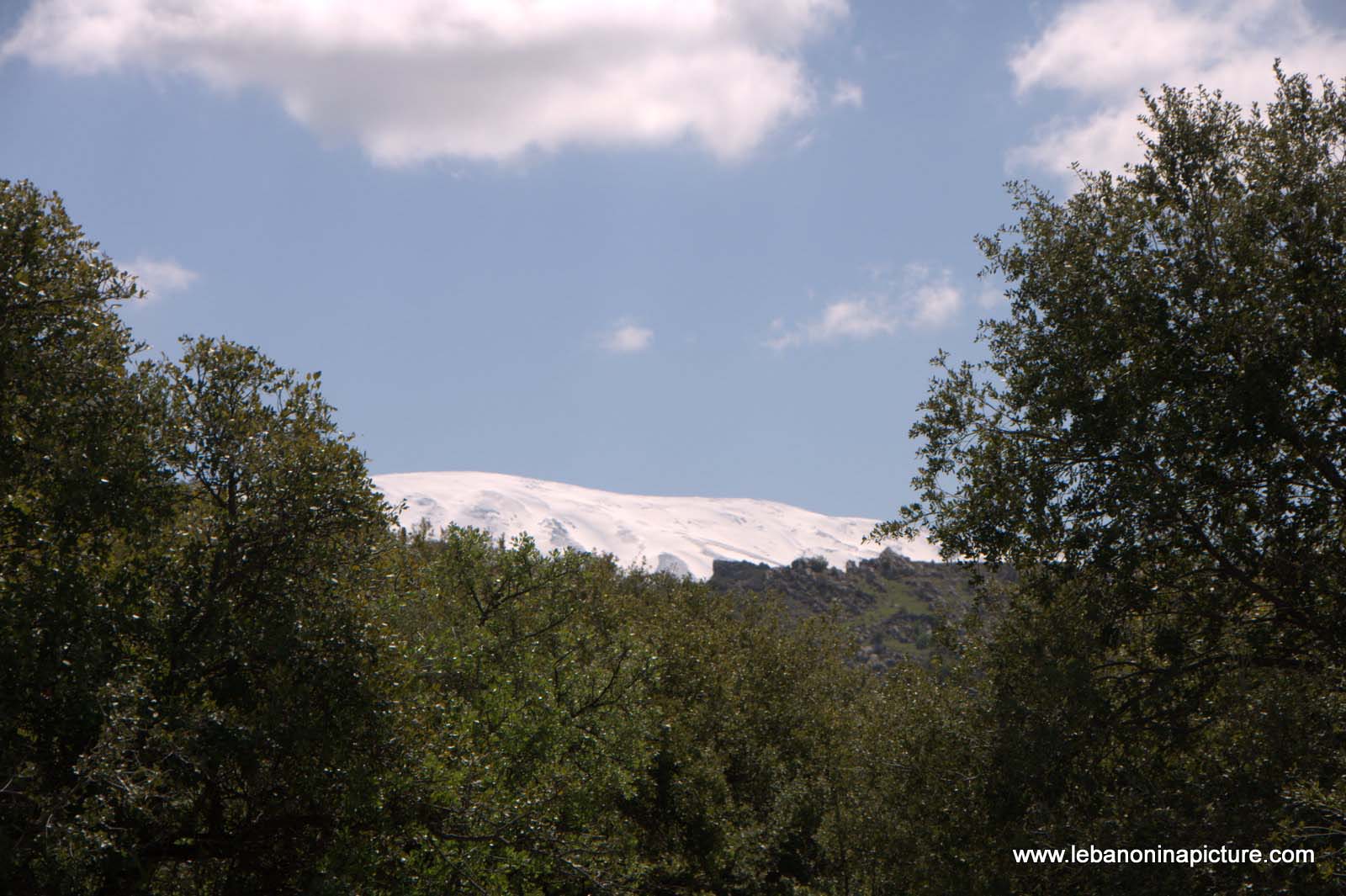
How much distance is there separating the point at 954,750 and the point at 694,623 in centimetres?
2857

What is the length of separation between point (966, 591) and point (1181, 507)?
4903mm

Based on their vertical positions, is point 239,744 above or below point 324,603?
below

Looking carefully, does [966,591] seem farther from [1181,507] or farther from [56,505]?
[56,505]

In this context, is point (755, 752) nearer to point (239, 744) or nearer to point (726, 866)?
point (726, 866)

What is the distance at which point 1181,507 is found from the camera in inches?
577

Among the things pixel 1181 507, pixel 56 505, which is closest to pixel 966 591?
pixel 1181 507

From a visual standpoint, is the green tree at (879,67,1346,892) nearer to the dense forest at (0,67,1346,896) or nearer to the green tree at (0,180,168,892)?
the dense forest at (0,67,1346,896)

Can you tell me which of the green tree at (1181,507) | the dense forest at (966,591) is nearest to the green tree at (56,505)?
the dense forest at (966,591)

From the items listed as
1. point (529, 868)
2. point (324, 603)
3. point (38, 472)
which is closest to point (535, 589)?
point (529, 868)

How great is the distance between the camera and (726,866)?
33312mm

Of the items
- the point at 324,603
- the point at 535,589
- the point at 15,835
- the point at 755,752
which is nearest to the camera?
the point at 15,835

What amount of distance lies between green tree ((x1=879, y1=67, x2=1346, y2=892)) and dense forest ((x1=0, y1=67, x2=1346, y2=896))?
6 cm

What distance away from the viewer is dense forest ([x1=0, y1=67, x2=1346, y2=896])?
12.6 metres

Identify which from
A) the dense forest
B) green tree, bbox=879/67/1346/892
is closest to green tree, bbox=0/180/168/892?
the dense forest
